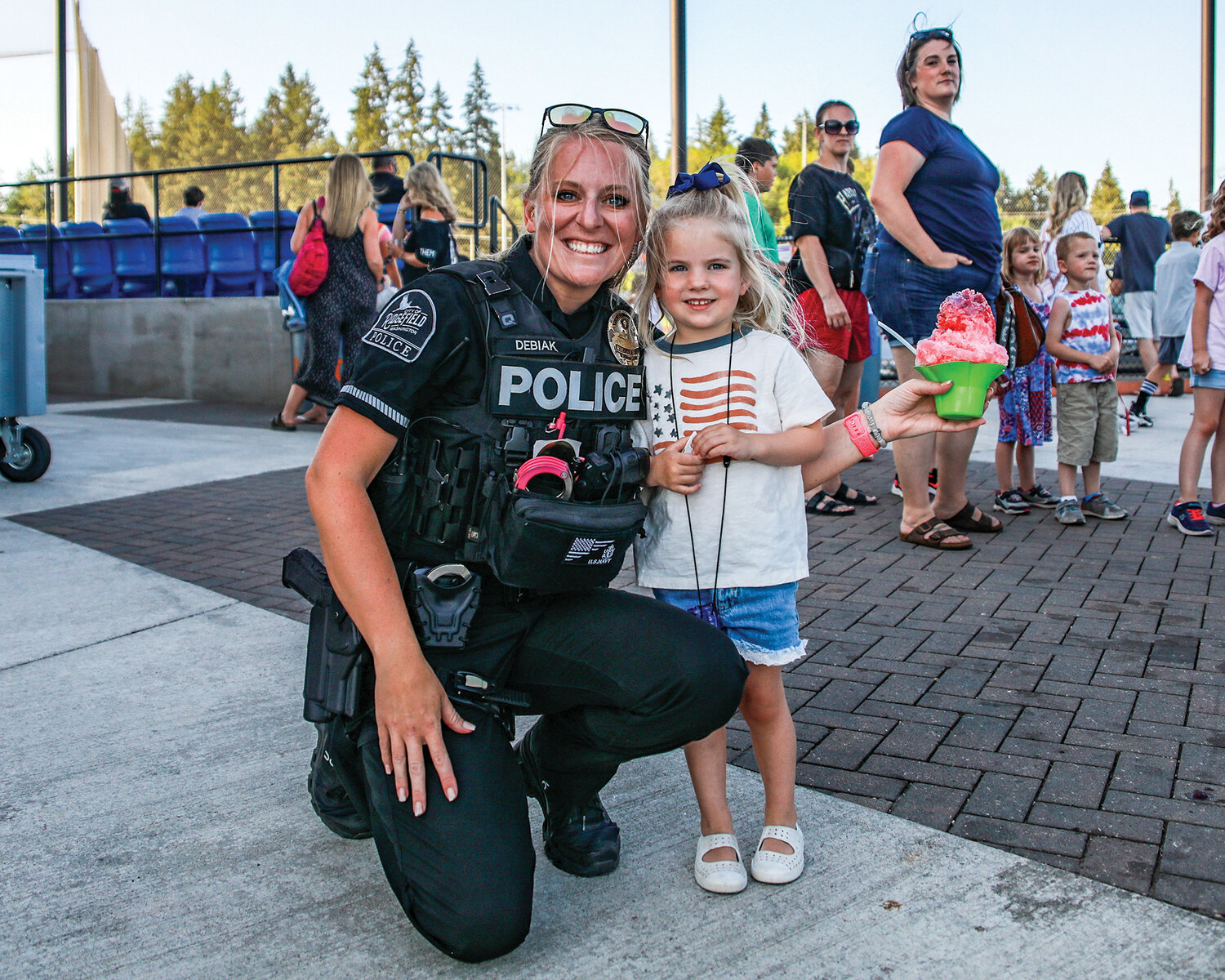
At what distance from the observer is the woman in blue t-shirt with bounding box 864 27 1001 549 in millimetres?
4980

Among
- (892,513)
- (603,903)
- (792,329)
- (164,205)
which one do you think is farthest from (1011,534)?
(164,205)

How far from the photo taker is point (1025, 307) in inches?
210

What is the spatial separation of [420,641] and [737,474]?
74 cm

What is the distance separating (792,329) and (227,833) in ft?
5.63

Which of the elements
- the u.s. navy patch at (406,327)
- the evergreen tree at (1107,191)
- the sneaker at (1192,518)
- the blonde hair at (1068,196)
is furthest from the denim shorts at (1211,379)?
the evergreen tree at (1107,191)

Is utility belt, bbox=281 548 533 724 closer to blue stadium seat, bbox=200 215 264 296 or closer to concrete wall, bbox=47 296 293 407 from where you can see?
concrete wall, bbox=47 296 293 407

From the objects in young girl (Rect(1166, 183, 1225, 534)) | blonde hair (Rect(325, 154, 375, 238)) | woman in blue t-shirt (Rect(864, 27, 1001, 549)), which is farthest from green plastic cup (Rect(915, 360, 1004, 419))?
blonde hair (Rect(325, 154, 375, 238))

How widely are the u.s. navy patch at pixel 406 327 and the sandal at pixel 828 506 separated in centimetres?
401

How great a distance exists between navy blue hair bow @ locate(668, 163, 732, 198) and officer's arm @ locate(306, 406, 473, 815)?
84cm

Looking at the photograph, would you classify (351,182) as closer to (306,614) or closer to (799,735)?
(306,614)

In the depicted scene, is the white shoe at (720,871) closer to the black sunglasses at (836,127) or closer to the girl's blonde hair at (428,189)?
the black sunglasses at (836,127)

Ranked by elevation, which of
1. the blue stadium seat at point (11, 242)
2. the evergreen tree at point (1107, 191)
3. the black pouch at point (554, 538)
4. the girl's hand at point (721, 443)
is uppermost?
the evergreen tree at point (1107, 191)

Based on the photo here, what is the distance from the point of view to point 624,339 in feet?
7.93

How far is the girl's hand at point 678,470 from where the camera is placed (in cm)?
227
